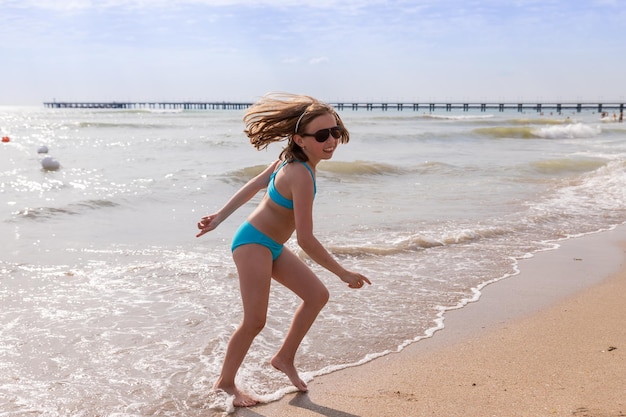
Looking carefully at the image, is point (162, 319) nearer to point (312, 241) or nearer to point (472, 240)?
point (312, 241)

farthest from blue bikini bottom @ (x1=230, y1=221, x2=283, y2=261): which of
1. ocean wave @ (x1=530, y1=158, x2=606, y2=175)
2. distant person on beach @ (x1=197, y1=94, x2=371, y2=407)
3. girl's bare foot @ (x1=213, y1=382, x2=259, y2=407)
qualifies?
ocean wave @ (x1=530, y1=158, x2=606, y2=175)

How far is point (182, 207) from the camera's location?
1045 cm

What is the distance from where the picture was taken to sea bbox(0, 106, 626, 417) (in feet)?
12.8

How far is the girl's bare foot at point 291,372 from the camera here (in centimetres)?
366

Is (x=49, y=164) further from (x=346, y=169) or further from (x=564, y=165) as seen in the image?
(x=564, y=165)

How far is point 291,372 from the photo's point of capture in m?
3.69

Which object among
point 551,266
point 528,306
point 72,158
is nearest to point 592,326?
point 528,306

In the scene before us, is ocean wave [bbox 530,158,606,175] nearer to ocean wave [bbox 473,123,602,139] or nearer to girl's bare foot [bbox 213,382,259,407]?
girl's bare foot [bbox 213,382,259,407]

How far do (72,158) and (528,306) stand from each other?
1674 centimetres

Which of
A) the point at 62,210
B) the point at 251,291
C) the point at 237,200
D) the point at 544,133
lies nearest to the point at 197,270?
the point at 237,200

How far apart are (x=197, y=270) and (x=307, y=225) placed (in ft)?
10.9

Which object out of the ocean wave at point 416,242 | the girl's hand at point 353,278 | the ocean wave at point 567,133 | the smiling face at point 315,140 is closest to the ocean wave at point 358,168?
the ocean wave at point 416,242

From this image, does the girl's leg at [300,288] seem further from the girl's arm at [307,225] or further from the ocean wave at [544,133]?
the ocean wave at [544,133]

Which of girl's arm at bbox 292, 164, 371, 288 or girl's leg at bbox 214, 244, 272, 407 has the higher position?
girl's arm at bbox 292, 164, 371, 288
